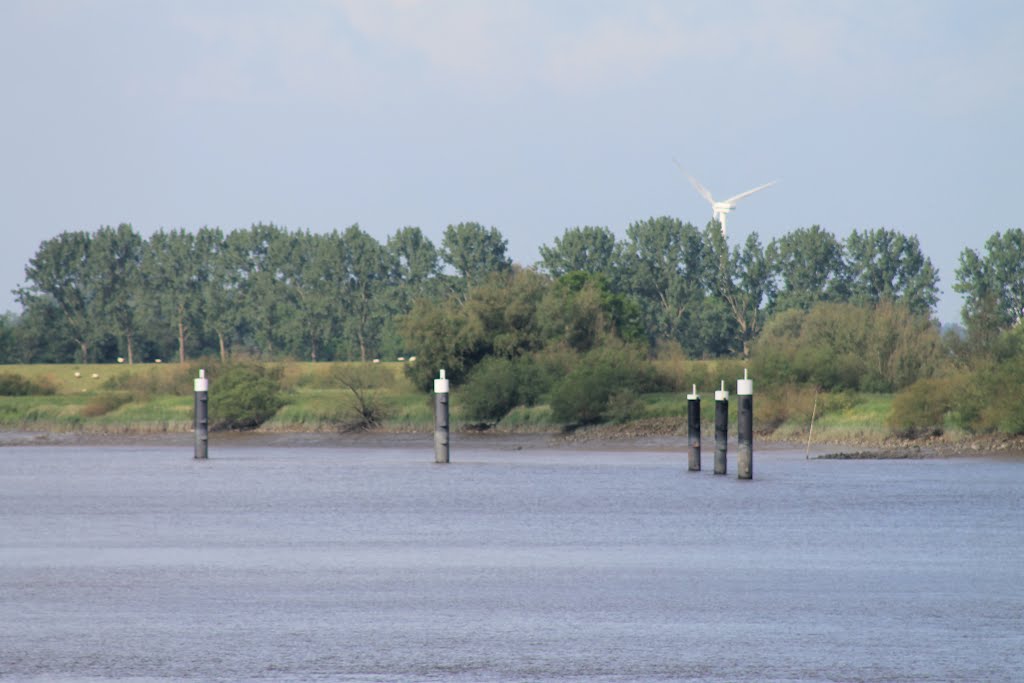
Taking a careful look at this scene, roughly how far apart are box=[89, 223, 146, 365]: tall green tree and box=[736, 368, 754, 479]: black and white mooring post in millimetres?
79750

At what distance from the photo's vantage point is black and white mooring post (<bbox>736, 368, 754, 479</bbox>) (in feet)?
126

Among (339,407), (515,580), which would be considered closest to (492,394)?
(339,407)

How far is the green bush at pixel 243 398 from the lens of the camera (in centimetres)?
7175

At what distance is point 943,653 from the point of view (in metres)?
15.3

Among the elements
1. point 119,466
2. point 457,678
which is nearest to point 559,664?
point 457,678

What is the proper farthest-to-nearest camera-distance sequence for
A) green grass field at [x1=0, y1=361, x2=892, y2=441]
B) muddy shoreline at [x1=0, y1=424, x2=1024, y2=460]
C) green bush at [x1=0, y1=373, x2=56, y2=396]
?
green bush at [x1=0, y1=373, x2=56, y2=396] < green grass field at [x1=0, y1=361, x2=892, y2=441] < muddy shoreline at [x1=0, y1=424, x2=1024, y2=460]

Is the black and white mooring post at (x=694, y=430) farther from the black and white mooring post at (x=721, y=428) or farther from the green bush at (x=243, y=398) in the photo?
the green bush at (x=243, y=398)

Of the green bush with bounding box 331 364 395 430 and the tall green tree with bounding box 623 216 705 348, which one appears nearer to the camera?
the green bush with bounding box 331 364 395 430

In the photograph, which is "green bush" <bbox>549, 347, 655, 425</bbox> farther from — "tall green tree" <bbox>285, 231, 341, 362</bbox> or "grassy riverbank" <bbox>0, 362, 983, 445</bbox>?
"tall green tree" <bbox>285, 231, 341, 362</bbox>

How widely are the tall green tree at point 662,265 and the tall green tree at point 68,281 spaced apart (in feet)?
125

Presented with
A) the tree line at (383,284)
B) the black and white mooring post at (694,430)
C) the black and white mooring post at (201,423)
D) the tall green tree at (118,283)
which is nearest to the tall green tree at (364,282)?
the tree line at (383,284)

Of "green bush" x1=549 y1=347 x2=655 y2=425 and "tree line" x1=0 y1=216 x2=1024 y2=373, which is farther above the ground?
"tree line" x1=0 y1=216 x2=1024 y2=373

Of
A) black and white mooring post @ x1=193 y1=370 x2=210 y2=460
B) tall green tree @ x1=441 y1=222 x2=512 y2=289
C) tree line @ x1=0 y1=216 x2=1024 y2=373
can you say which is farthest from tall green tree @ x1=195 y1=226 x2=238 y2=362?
black and white mooring post @ x1=193 y1=370 x2=210 y2=460

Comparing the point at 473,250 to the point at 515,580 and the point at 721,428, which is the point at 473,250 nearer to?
the point at 721,428
